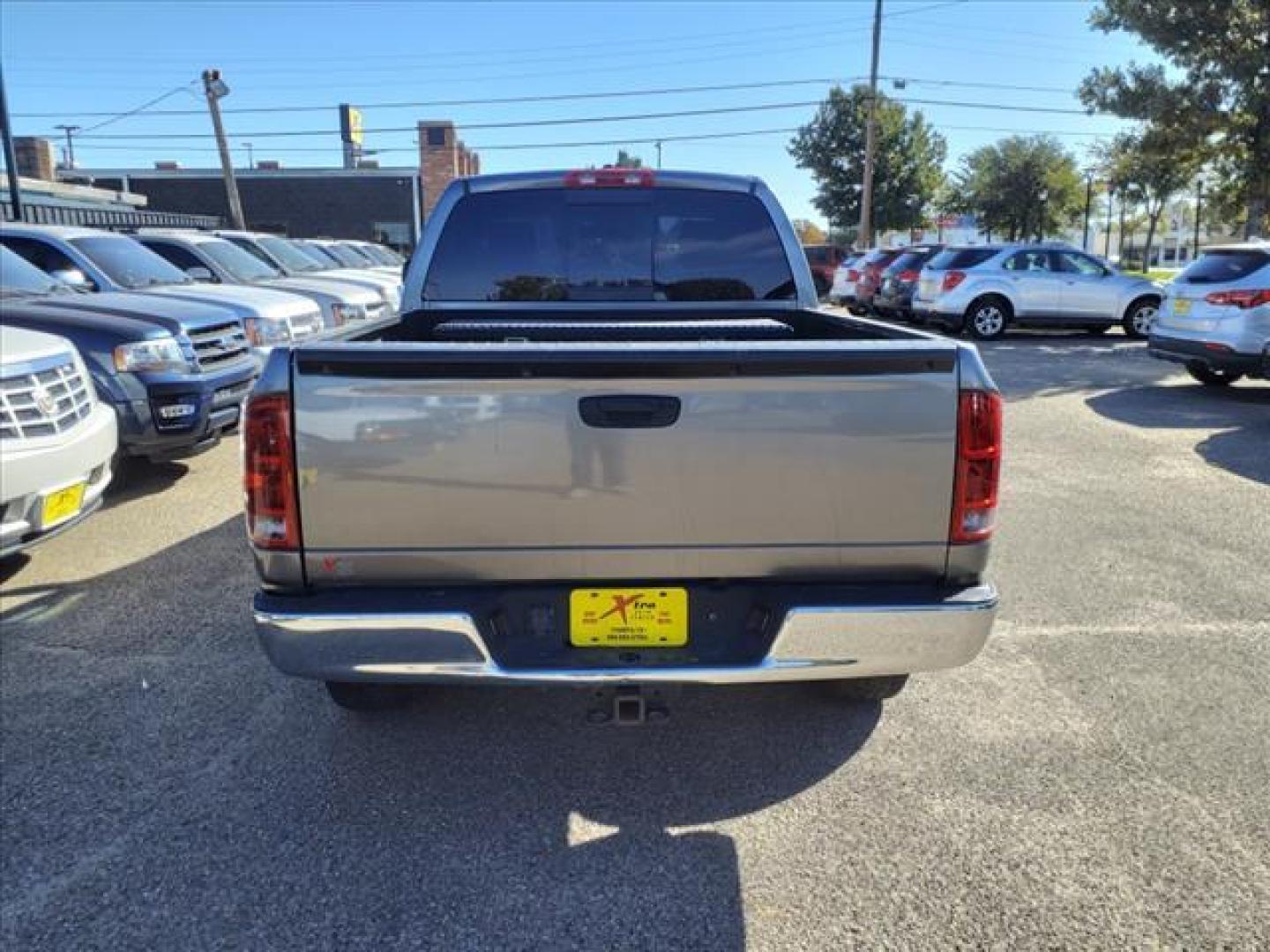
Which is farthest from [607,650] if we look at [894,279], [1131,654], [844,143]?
[844,143]

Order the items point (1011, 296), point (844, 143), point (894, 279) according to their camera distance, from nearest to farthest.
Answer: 1. point (1011, 296)
2. point (894, 279)
3. point (844, 143)

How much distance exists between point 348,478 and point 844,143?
140ft

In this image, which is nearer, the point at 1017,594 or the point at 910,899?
the point at 910,899

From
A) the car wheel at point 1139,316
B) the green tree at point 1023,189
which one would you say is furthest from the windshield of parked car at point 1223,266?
the green tree at point 1023,189

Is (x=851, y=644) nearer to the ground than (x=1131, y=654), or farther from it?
farther from it

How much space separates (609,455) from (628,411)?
0.13 m

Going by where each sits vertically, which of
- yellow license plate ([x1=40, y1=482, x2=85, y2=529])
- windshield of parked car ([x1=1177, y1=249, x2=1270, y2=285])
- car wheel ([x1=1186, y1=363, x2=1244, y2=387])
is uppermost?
windshield of parked car ([x1=1177, y1=249, x2=1270, y2=285])

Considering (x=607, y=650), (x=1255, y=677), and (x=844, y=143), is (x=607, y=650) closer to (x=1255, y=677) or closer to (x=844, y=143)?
(x=1255, y=677)

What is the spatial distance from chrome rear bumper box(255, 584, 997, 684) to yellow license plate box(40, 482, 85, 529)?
2.62 meters

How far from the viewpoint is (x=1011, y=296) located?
16.9 m

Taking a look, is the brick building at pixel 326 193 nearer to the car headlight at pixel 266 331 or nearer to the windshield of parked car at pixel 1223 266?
the car headlight at pixel 266 331

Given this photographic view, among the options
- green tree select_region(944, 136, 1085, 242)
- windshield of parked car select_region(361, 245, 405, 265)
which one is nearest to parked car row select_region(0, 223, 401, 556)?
windshield of parked car select_region(361, 245, 405, 265)

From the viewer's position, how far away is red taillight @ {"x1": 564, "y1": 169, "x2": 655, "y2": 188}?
14.3 feet

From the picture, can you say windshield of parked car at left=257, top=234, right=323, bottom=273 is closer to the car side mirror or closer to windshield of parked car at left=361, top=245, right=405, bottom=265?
windshield of parked car at left=361, top=245, right=405, bottom=265
